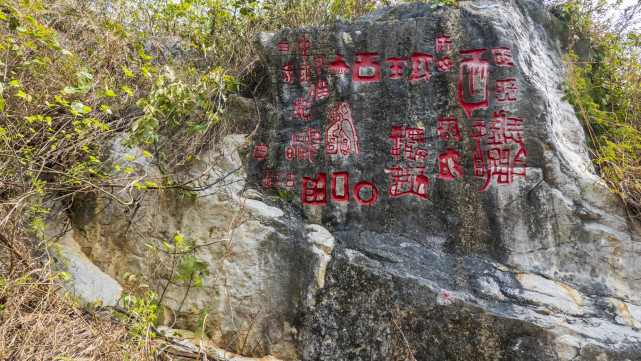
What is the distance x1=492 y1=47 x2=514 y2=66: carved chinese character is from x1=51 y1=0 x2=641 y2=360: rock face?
2cm

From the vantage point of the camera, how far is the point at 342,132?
12.3ft

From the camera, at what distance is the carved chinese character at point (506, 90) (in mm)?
3465

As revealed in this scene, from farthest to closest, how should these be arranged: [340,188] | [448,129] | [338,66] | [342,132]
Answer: [338,66] < [342,132] < [340,188] < [448,129]

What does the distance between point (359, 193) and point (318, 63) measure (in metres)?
1.35

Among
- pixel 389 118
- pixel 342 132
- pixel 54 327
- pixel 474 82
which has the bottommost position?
pixel 54 327

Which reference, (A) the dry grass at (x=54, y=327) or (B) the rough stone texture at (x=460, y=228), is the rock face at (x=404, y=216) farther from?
(A) the dry grass at (x=54, y=327)

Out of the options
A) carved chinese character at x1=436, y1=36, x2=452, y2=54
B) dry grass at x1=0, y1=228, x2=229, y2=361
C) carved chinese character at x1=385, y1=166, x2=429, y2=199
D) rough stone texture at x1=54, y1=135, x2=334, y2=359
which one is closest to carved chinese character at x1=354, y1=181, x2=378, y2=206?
carved chinese character at x1=385, y1=166, x2=429, y2=199

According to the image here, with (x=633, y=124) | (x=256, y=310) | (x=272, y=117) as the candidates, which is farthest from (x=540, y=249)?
(x=272, y=117)

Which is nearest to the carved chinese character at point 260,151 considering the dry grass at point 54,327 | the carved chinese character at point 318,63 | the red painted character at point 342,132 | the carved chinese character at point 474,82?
the red painted character at point 342,132

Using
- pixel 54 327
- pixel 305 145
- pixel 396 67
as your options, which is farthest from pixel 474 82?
pixel 54 327

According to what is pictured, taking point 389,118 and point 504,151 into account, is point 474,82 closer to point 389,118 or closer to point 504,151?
point 504,151

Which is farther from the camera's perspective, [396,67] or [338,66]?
[338,66]

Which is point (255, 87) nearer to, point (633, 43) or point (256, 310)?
point (256, 310)

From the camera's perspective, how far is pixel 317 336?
3189 mm
